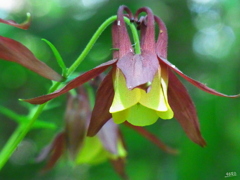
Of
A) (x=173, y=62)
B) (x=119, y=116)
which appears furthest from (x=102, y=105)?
(x=173, y=62)

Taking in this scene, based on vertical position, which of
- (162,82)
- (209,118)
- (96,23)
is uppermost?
(162,82)

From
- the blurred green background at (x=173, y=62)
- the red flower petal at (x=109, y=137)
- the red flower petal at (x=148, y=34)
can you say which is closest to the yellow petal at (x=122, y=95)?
the red flower petal at (x=148, y=34)

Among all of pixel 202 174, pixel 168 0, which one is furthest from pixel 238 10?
pixel 202 174

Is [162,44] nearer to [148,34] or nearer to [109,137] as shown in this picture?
[148,34]

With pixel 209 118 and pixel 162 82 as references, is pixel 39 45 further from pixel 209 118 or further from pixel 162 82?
pixel 162 82

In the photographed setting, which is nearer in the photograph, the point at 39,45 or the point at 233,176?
the point at 233,176

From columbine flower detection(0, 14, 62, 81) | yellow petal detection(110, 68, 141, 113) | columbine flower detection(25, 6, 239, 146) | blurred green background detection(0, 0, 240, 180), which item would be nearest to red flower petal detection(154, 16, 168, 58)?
columbine flower detection(25, 6, 239, 146)
